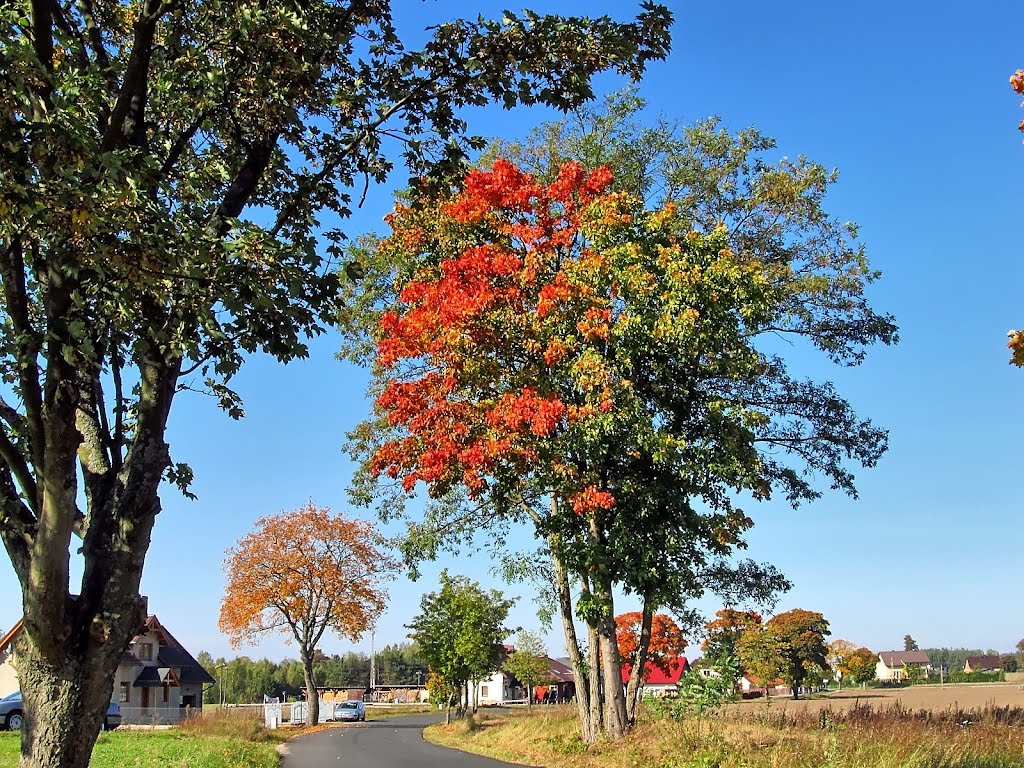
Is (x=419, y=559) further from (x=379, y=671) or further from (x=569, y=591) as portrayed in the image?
(x=379, y=671)

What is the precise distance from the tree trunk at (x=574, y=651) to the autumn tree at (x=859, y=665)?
92.0m

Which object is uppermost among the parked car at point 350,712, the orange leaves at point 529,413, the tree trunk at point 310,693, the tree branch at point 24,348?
the orange leaves at point 529,413

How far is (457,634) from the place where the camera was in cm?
3922

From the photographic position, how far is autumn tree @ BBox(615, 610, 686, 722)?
728 inches

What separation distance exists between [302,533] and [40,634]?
39.8 m

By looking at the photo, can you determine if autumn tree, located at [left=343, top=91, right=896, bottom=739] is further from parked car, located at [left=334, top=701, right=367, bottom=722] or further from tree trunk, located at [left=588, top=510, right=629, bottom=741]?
parked car, located at [left=334, top=701, right=367, bottom=722]

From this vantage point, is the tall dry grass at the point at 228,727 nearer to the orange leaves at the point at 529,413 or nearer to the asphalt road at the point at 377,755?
the asphalt road at the point at 377,755

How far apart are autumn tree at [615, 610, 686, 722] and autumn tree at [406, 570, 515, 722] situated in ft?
20.2

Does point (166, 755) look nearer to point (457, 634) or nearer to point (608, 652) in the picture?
Answer: point (608, 652)

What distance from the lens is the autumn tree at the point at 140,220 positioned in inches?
196

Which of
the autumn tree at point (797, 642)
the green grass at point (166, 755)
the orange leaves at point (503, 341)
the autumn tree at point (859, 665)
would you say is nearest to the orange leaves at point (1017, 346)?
the orange leaves at point (503, 341)

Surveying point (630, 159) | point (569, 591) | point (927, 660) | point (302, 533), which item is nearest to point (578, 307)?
point (630, 159)

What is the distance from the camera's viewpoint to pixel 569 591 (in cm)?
2020

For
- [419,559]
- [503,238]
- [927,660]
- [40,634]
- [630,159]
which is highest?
[630,159]
